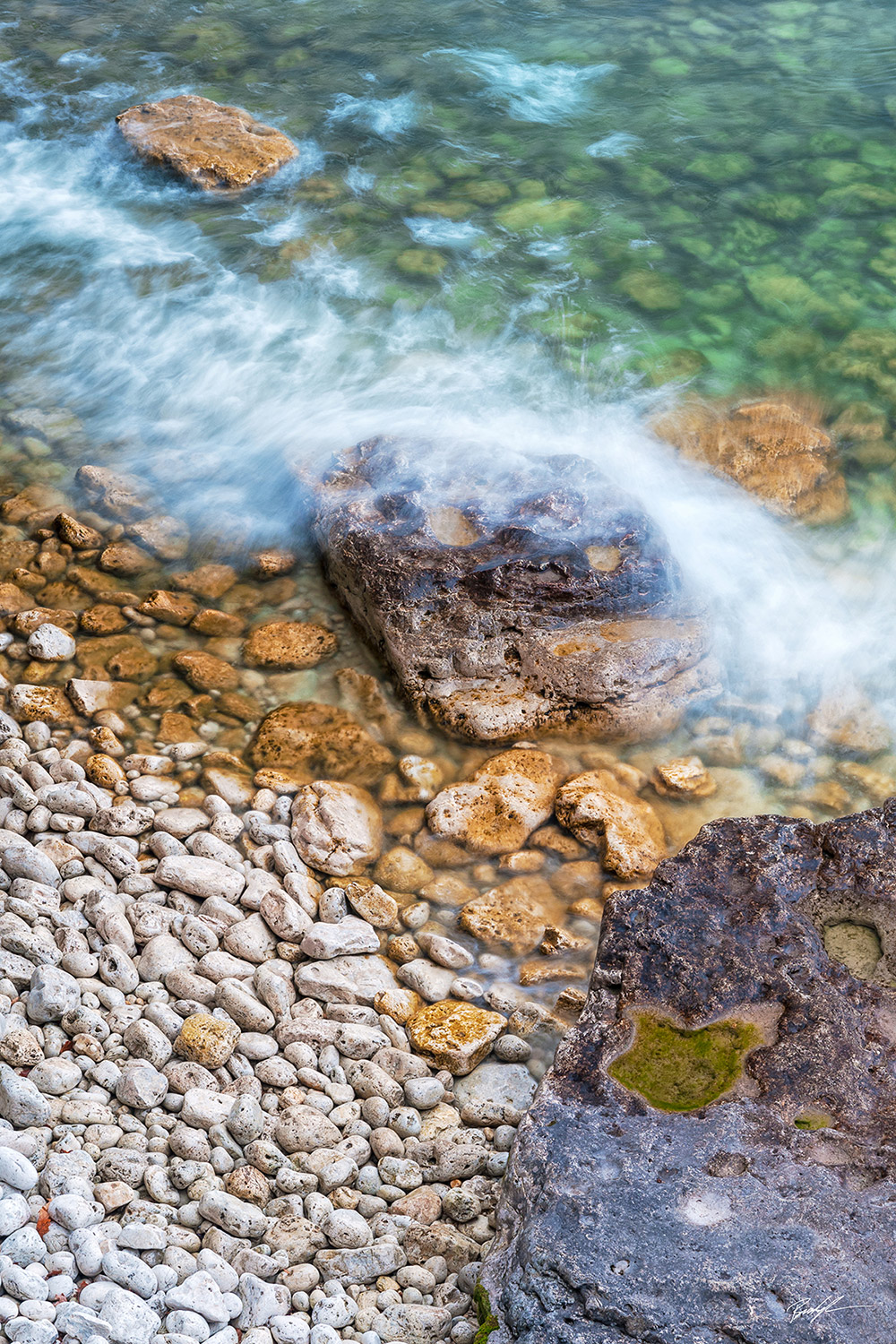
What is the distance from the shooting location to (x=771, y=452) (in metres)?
6.54

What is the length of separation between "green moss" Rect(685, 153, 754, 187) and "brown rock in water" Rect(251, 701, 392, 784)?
23.0 feet

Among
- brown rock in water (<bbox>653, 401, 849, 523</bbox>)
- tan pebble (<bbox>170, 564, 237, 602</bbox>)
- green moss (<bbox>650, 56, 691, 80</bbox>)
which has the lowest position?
tan pebble (<bbox>170, 564, 237, 602</bbox>)

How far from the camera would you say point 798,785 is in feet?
16.0

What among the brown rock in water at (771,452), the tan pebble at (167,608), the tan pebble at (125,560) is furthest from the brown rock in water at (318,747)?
the brown rock in water at (771,452)

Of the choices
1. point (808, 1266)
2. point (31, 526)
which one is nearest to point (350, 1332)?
point (808, 1266)

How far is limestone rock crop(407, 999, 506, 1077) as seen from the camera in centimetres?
361

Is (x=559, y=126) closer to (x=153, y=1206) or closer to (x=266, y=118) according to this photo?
(x=266, y=118)

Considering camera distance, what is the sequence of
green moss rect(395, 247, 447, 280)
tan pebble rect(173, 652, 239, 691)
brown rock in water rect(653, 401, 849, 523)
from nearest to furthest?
1. tan pebble rect(173, 652, 239, 691)
2. brown rock in water rect(653, 401, 849, 523)
3. green moss rect(395, 247, 447, 280)

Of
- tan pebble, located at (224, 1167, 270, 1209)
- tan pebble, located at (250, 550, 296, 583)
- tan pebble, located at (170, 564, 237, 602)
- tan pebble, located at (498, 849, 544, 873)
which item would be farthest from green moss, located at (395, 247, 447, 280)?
tan pebble, located at (224, 1167, 270, 1209)

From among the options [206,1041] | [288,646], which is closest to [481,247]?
[288,646]

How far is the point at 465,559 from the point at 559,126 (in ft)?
22.6

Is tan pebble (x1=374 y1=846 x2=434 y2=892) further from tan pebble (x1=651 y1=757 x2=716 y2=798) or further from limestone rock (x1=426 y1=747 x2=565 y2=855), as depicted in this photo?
tan pebble (x1=651 y1=757 x2=716 y2=798)

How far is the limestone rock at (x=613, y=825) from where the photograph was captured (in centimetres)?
439

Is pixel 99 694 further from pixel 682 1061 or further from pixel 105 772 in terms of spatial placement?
pixel 682 1061
